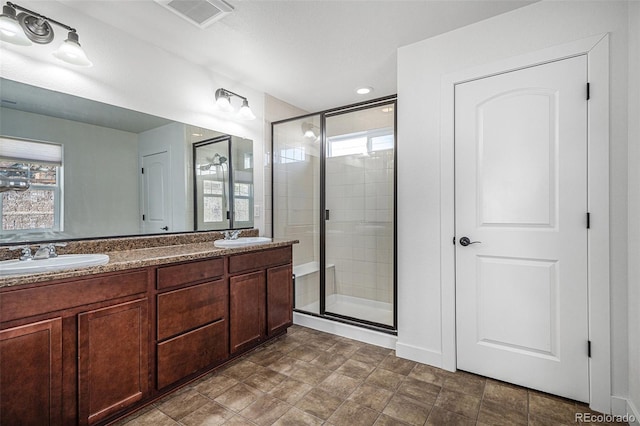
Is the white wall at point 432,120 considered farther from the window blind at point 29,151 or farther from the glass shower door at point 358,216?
the window blind at point 29,151

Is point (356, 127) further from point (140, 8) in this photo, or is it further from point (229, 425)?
point (229, 425)

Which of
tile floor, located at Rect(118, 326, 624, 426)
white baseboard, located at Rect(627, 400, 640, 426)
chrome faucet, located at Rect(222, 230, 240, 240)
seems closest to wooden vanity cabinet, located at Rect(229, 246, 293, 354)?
tile floor, located at Rect(118, 326, 624, 426)

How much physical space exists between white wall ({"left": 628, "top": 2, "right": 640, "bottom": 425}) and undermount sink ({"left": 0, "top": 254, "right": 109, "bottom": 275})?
2821 millimetres

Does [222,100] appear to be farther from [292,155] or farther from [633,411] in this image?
[633,411]

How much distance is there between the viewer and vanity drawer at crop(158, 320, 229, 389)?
73.1 inches

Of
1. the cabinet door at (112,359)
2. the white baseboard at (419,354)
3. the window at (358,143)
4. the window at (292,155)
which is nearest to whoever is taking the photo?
the cabinet door at (112,359)

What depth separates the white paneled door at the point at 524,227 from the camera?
6.07ft

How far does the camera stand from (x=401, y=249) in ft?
8.08

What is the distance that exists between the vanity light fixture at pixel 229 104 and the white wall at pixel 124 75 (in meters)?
0.12

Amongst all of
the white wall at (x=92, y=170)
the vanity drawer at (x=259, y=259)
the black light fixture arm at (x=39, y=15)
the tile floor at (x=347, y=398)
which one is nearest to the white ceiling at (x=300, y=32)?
the black light fixture arm at (x=39, y=15)

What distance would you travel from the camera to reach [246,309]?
2438 mm

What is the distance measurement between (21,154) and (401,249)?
2.56 m

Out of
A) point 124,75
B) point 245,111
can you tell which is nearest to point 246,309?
point 245,111

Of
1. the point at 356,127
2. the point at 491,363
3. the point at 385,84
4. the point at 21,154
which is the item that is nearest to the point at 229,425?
the point at 491,363
